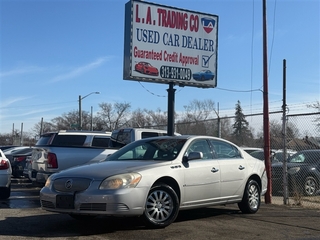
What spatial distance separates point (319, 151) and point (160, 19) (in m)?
6.05

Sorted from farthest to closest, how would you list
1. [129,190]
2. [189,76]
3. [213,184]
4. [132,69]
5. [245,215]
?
[189,76], [132,69], [245,215], [213,184], [129,190]

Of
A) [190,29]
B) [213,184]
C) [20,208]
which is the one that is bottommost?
[20,208]

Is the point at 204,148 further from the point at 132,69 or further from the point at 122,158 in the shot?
the point at 132,69

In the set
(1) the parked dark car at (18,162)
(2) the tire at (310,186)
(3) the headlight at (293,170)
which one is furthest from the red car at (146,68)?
(1) the parked dark car at (18,162)

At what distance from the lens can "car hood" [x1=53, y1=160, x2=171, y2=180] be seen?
6941mm

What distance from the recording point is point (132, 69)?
1320 cm

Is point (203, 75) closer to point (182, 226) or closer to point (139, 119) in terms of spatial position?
point (182, 226)

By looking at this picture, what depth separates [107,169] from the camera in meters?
7.14

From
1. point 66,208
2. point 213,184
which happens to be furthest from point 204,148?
point 66,208

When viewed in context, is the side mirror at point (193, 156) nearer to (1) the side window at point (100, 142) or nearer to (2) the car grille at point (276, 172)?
(1) the side window at point (100, 142)

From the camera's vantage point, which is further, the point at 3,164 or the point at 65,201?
the point at 3,164

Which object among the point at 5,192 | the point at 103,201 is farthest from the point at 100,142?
the point at 103,201

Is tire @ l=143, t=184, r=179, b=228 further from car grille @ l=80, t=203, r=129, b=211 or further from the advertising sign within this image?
the advertising sign

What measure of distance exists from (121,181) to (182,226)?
1444 millimetres
